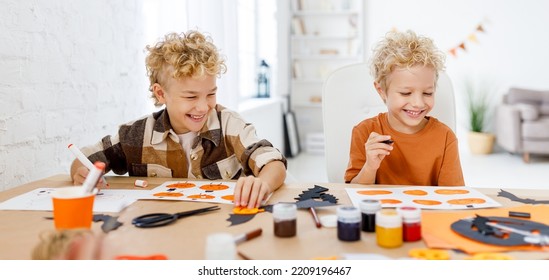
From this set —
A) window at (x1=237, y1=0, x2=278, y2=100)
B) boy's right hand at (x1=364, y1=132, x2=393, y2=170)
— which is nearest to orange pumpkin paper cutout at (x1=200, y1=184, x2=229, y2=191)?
boy's right hand at (x1=364, y1=132, x2=393, y2=170)

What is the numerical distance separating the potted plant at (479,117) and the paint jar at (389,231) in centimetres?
524

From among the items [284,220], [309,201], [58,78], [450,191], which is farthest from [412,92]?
[58,78]

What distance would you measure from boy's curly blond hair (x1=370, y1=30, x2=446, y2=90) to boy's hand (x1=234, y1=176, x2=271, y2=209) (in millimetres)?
→ 619

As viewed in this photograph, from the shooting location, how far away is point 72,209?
89 cm

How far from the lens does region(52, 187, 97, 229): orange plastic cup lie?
887 millimetres

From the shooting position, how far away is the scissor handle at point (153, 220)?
98 cm

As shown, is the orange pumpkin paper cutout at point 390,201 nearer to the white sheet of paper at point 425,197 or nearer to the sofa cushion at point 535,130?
the white sheet of paper at point 425,197

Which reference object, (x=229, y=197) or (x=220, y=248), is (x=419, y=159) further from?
(x=220, y=248)

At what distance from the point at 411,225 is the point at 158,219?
0.46 m

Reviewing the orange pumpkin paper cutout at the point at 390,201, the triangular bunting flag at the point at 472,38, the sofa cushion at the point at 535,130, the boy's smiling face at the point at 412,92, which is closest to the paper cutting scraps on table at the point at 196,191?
the orange pumpkin paper cutout at the point at 390,201

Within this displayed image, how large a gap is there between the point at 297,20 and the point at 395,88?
186 inches

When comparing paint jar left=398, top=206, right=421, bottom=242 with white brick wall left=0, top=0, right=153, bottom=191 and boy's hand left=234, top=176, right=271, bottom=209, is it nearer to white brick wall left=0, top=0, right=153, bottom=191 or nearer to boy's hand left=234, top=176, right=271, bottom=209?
boy's hand left=234, top=176, right=271, bottom=209
